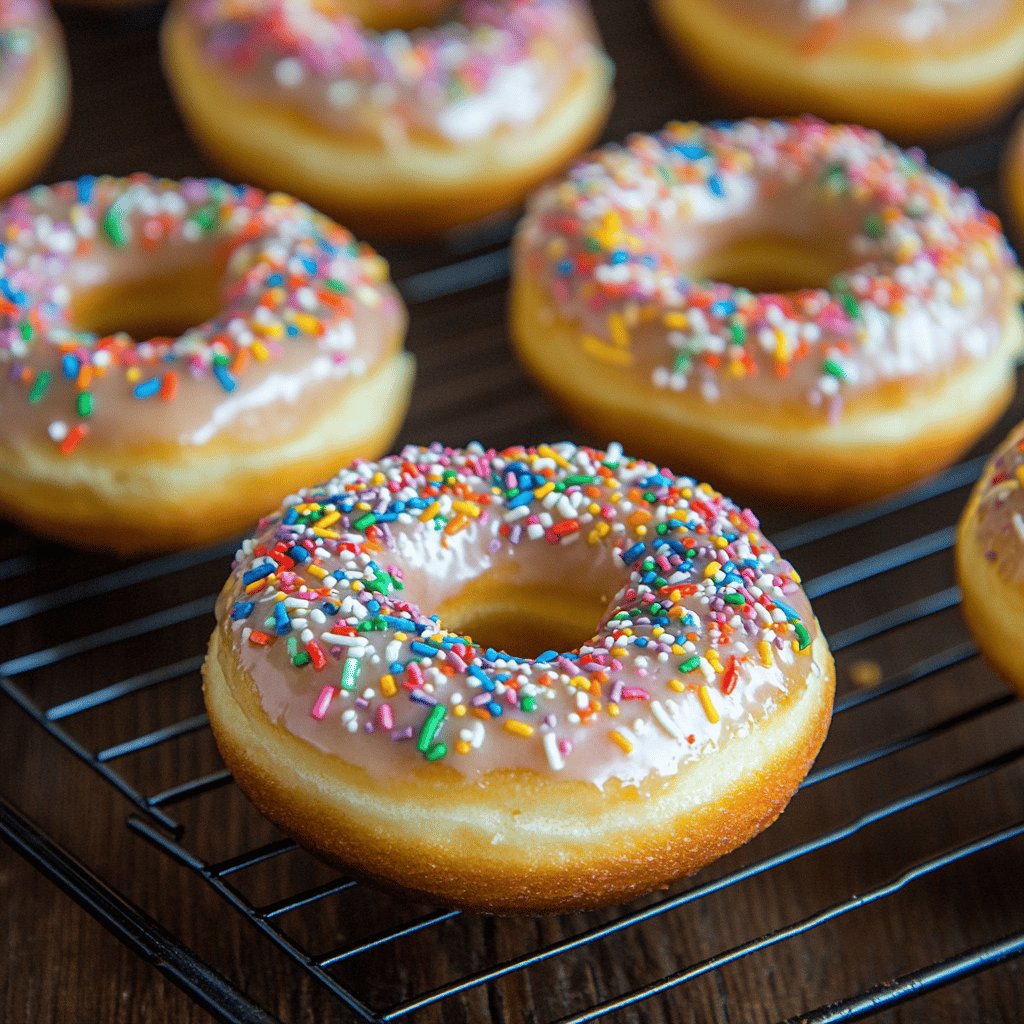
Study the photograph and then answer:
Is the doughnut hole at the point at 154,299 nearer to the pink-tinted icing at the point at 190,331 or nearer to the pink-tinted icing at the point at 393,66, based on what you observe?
the pink-tinted icing at the point at 190,331

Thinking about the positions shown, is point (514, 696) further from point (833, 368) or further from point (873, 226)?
point (873, 226)

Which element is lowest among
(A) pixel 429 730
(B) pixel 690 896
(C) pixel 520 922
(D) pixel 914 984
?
(C) pixel 520 922

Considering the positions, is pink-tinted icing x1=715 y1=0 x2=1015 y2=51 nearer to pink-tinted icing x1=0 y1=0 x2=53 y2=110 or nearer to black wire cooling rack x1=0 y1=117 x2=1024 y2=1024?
black wire cooling rack x1=0 y1=117 x2=1024 y2=1024

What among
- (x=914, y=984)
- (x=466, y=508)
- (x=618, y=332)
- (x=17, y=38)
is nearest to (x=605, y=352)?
(x=618, y=332)

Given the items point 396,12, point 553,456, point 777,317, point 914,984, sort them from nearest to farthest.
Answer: point 914,984
point 553,456
point 777,317
point 396,12

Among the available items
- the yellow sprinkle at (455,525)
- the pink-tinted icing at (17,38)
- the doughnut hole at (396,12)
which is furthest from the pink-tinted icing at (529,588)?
the doughnut hole at (396,12)

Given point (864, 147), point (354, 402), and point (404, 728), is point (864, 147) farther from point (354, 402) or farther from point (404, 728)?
point (404, 728)

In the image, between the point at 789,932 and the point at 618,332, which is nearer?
the point at 789,932
